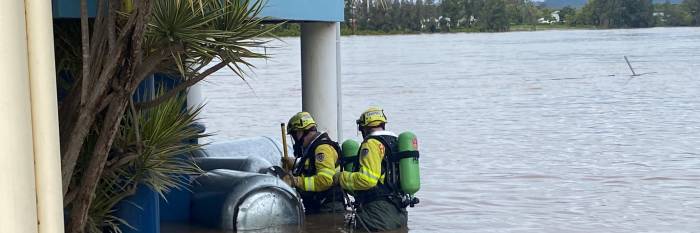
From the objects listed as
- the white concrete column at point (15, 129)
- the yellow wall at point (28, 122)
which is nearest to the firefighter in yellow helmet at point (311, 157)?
the yellow wall at point (28, 122)

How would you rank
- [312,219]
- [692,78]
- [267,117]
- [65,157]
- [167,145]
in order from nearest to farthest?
1. [65,157]
2. [167,145]
3. [312,219]
4. [267,117]
5. [692,78]

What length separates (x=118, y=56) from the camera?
6.16m

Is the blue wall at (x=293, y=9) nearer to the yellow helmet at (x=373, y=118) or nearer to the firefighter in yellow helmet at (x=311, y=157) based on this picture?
the firefighter in yellow helmet at (x=311, y=157)

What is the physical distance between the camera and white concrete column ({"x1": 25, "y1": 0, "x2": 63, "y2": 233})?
345cm

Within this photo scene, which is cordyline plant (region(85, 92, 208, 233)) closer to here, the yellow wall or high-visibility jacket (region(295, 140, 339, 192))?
high-visibility jacket (region(295, 140, 339, 192))

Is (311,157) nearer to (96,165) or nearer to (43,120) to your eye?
(96,165)

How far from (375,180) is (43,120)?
6.53 m

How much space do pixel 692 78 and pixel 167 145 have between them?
126 feet

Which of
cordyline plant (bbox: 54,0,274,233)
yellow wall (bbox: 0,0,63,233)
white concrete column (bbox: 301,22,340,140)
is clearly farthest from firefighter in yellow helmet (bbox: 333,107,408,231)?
yellow wall (bbox: 0,0,63,233)

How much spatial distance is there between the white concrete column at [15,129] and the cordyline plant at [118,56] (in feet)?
8.68

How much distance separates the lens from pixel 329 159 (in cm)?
1035

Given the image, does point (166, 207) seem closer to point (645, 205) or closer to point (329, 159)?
point (329, 159)

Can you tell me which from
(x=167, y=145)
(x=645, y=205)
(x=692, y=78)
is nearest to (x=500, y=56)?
(x=692, y=78)

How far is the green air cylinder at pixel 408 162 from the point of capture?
9734 mm
